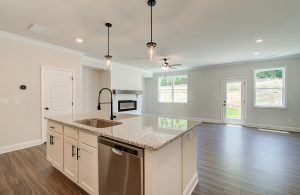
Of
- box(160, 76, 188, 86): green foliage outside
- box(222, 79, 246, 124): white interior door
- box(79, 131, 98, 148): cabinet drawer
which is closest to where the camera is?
box(79, 131, 98, 148): cabinet drawer

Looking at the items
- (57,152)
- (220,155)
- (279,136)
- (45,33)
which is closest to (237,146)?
(220,155)

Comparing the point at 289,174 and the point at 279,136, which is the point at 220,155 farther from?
the point at 279,136

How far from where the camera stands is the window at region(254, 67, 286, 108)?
559 cm

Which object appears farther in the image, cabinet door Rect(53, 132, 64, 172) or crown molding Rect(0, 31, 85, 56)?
crown molding Rect(0, 31, 85, 56)

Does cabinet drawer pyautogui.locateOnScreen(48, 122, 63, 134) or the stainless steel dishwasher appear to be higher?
cabinet drawer pyautogui.locateOnScreen(48, 122, 63, 134)

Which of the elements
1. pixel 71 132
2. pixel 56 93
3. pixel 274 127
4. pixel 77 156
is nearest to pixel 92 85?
pixel 56 93

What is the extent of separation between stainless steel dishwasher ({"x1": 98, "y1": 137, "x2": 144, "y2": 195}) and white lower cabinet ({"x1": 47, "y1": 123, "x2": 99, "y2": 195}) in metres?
0.15

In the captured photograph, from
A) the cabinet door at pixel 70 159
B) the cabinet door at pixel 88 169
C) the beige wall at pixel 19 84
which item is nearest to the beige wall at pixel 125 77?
the beige wall at pixel 19 84

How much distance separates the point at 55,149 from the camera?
2.51 metres

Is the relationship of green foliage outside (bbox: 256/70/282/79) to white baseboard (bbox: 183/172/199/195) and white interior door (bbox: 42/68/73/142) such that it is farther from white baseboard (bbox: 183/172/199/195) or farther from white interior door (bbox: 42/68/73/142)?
white interior door (bbox: 42/68/73/142)

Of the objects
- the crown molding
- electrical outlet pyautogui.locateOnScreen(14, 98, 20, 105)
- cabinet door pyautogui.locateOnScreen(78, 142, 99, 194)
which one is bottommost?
cabinet door pyautogui.locateOnScreen(78, 142, 99, 194)

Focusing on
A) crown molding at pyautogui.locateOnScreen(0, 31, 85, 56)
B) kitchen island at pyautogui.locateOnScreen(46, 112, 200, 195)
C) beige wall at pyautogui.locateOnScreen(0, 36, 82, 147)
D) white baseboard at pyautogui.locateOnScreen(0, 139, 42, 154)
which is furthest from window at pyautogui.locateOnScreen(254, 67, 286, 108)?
white baseboard at pyautogui.locateOnScreen(0, 139, 42, 154)

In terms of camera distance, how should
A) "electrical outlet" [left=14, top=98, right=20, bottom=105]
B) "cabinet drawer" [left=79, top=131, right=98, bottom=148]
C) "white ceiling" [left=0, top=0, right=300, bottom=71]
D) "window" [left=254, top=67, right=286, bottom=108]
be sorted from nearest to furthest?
"cabinet drawer" [left=79, top=131, right=98, bottom=148]
"white ceiling" [left=0, top=0, right=300, bottom=71]
"electrical outlet" [left=14, top=98, right=20, bottom=105]
"window" [left=254, top=67, right=286, bottom=108]

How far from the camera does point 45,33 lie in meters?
3.35
